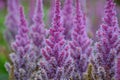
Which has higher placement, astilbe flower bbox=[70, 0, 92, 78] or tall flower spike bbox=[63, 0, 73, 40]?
tall flower spike bbox=[63, 0, 73, 40]

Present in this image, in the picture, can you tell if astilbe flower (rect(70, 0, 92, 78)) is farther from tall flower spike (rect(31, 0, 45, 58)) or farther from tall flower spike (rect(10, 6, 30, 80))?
tall flower spike (rect(31, 0, 45, 58))

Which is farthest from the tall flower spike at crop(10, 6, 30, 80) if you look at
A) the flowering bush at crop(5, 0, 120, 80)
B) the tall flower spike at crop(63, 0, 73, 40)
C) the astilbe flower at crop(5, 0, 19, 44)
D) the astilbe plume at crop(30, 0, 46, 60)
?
Result: the astilbe flower at crop(5, 0, 19, 44)

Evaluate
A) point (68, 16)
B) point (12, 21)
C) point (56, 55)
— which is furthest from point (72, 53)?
point (12, 21)

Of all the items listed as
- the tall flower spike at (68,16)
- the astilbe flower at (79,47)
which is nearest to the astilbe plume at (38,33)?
the tall flower spike at (68,16)

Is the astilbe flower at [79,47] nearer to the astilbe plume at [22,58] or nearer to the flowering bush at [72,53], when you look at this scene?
the flowering bush at [72,53]

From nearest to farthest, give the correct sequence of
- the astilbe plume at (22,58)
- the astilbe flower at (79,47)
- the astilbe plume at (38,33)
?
the astilbe flower at (79,47) < the astilbe plume at (22,58) < the astilbe plume at (38,33)
